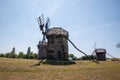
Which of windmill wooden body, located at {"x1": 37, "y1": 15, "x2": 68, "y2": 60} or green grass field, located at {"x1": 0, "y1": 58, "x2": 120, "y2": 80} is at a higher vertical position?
windmill wooden body, located at {"x1": 37, "y1": 15, "x2": 68, "y2": 60}

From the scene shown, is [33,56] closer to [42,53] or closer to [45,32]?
[42,53]

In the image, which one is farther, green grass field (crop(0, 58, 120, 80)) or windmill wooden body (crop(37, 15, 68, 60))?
windmill wooden body (crop(37, 15, 68, 60))

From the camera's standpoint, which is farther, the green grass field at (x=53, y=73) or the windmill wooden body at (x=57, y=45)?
the windmill wooden body at (x=57, y=45)

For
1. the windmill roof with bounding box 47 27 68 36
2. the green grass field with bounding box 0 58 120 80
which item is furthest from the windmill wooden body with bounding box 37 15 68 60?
the green grass field with bounding box 0 58 120 80

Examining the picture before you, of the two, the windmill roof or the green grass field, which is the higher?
the windmill roof

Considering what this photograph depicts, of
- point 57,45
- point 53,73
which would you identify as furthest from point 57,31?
point 53,73

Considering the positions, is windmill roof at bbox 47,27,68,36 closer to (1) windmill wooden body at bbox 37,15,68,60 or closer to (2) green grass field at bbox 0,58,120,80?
(1) windmill wooden body at bbox 37,15,68,60

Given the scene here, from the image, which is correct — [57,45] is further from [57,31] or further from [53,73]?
[53,73]

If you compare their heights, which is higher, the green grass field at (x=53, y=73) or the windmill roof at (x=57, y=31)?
the windmill roof at (x=57, y=31)

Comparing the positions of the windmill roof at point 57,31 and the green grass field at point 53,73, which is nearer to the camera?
the green grass field at point 53,73

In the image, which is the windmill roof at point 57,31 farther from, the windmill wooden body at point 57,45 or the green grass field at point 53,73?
the green grass field at point 53,73

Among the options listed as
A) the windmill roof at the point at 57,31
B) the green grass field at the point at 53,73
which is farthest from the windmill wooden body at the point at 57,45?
the green grass field at the point at 53,73

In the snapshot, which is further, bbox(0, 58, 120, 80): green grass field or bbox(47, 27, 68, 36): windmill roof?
bbox(47, 27, 68, 36): windmill roof

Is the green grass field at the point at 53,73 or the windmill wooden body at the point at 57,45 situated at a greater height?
the windmill wooden body at the point at 57,45
